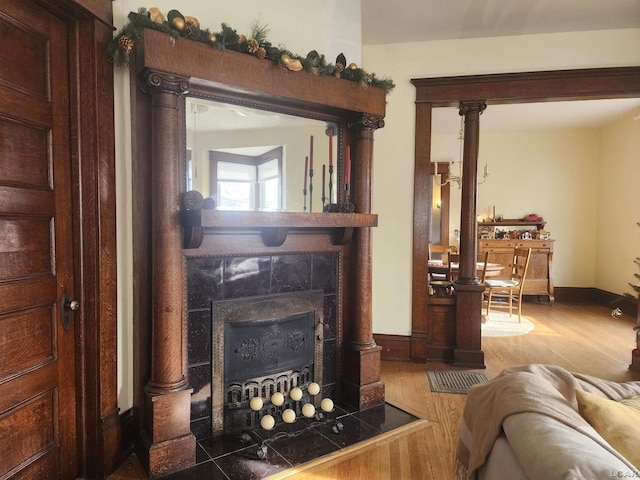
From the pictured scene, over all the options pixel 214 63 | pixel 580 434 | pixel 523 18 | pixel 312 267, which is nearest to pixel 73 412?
pixel 312 267

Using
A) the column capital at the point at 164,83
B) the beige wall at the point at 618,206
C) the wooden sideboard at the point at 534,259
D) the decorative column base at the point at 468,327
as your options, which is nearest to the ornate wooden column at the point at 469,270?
the decorative column base at the point at 468,327

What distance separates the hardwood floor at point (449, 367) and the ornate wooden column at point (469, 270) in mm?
219

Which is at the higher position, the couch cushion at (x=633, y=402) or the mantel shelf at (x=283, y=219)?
the mantel shelf at (x=283, y=219)

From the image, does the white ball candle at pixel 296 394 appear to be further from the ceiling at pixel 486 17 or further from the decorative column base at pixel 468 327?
the ceiling at pixel 486 17

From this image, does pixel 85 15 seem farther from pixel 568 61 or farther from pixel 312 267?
pixel 568 61

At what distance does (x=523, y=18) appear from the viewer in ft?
10.5

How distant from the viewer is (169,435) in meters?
1.92

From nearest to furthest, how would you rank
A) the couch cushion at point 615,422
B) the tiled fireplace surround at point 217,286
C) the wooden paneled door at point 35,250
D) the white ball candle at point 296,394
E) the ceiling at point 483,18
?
the couch cushion at point 615,422 → the wooden paneled door at point 35,250 → the tiled fireplace surround at point 217,286 → the white ball candle at point 296,394 → the ceiling at point 483,18

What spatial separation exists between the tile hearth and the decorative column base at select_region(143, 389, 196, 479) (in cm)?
6

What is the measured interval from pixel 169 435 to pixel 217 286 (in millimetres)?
776

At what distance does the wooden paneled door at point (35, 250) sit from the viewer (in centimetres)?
155

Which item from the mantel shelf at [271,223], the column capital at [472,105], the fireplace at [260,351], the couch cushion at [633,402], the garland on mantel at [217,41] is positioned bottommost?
the fireplace at [260,351]

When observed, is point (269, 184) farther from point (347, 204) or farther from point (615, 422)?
point (615, 422)

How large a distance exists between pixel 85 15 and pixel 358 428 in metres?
2.63
